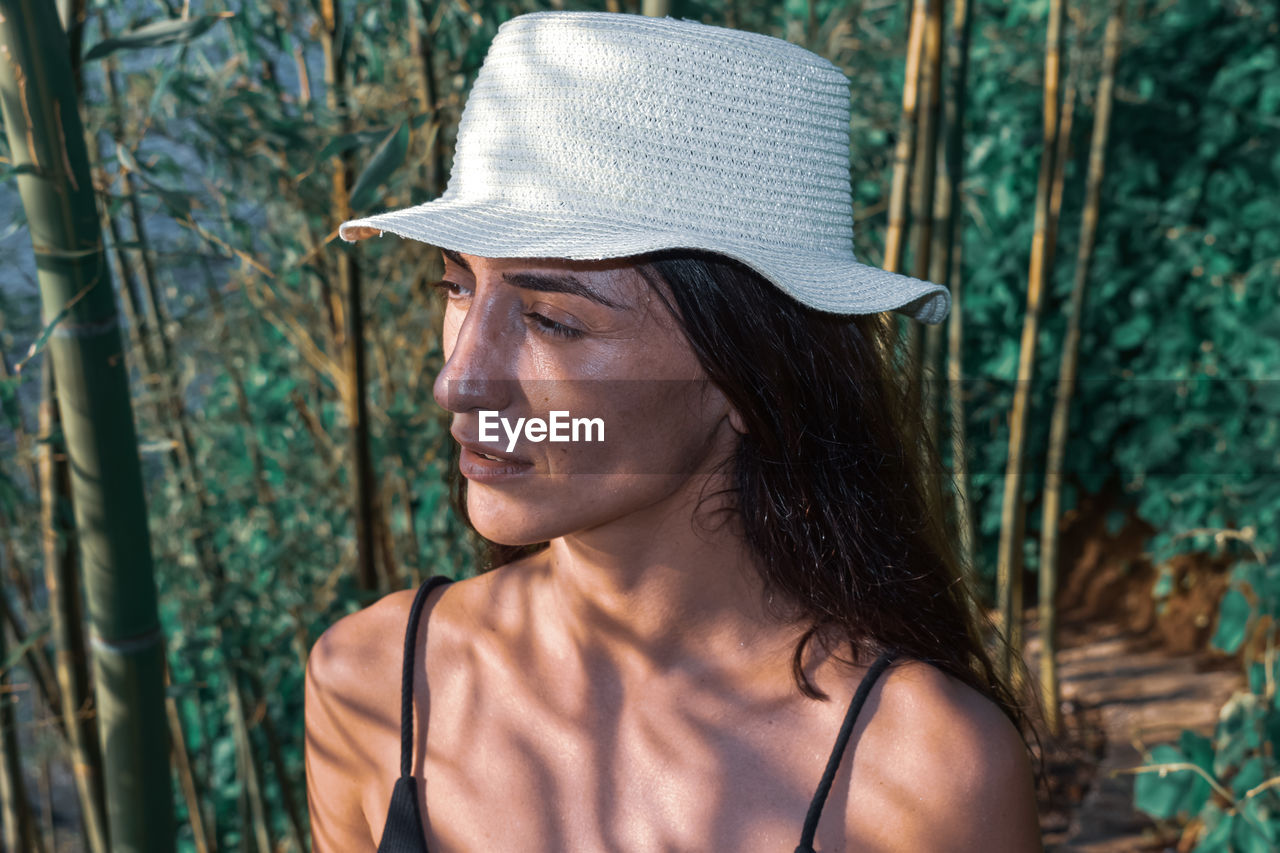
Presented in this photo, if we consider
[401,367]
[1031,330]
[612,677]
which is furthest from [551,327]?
[1031,330]

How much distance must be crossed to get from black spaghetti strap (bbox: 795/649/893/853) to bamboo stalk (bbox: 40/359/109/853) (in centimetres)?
109

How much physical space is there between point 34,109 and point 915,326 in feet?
4.06

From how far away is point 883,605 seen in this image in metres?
1.05

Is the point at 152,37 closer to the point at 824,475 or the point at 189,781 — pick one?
the point at 824,475

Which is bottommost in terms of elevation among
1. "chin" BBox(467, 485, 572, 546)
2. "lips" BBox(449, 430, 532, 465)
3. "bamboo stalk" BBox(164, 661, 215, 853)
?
"bamboo stalk" BBox(164, 661, 215, 853)

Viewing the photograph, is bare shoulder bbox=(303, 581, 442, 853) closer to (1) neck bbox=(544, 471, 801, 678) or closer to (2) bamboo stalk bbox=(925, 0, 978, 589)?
(1) neck bbox=(544, 471, 801, 678)

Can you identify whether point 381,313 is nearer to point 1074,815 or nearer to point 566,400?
point 566,400

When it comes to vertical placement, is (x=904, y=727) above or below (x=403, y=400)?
above

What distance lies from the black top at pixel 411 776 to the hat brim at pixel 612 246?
0.33m

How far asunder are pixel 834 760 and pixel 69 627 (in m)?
1.28

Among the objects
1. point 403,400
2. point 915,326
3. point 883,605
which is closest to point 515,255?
point 883,605

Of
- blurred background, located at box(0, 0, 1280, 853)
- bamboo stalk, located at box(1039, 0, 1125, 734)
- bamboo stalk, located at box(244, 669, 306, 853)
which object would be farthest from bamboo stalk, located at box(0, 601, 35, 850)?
bamboo stalk, located at box(1039, 0, 1125, 734)

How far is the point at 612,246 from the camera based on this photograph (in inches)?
32.7

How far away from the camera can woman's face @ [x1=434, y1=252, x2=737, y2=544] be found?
886 mm
